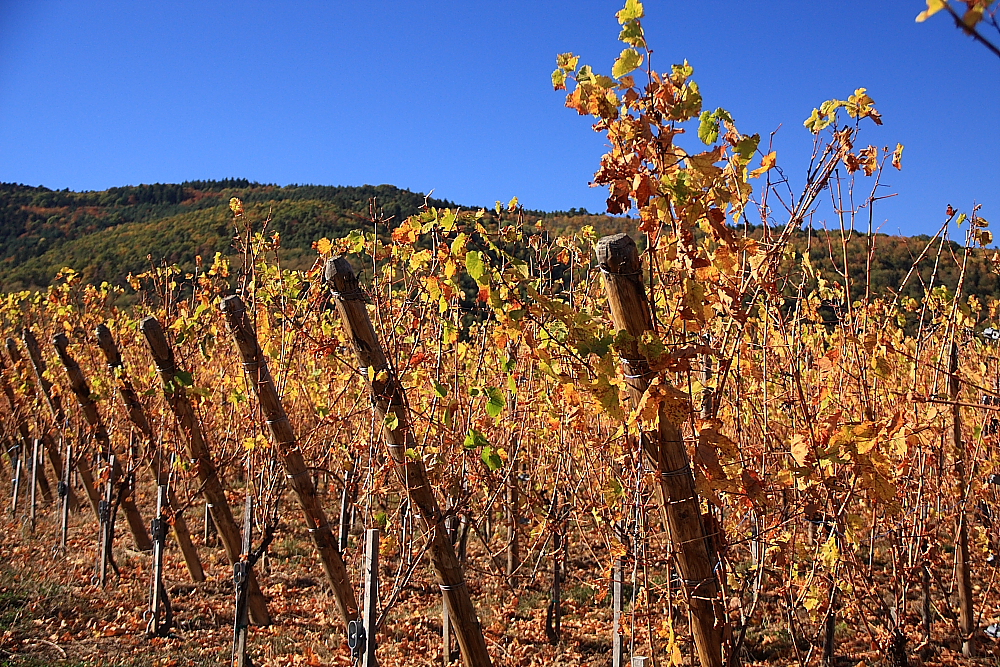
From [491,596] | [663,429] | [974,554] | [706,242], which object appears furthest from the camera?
[974,554]

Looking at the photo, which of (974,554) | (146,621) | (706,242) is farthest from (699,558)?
(974,554)

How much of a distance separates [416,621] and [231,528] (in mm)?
1453

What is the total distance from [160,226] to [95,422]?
1313 inches

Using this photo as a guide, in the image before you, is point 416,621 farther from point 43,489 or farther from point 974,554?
point 43,489

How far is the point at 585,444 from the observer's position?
2.66 meters

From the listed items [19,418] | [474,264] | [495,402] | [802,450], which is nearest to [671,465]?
[802,450]

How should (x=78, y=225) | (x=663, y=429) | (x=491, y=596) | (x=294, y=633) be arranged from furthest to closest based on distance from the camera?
(x=78, y=225) → (x=491, y=596) → (x=294, y=633) → (x=663, y=429)

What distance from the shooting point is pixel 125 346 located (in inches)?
274

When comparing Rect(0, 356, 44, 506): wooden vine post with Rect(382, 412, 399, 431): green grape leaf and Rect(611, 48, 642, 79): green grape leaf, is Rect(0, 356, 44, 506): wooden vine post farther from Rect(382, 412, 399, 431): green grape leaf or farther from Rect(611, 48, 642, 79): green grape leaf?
Rect(611, 48, 642, 79): green grape leaf

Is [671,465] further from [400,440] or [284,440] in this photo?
A: [284,440]

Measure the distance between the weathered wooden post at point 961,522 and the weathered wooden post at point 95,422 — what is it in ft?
18.8

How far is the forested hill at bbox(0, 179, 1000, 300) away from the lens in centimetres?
1923

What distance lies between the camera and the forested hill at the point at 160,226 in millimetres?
19234

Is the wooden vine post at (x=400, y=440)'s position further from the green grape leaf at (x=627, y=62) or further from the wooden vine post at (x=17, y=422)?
the wooden vine post at (x=17, y=422)
